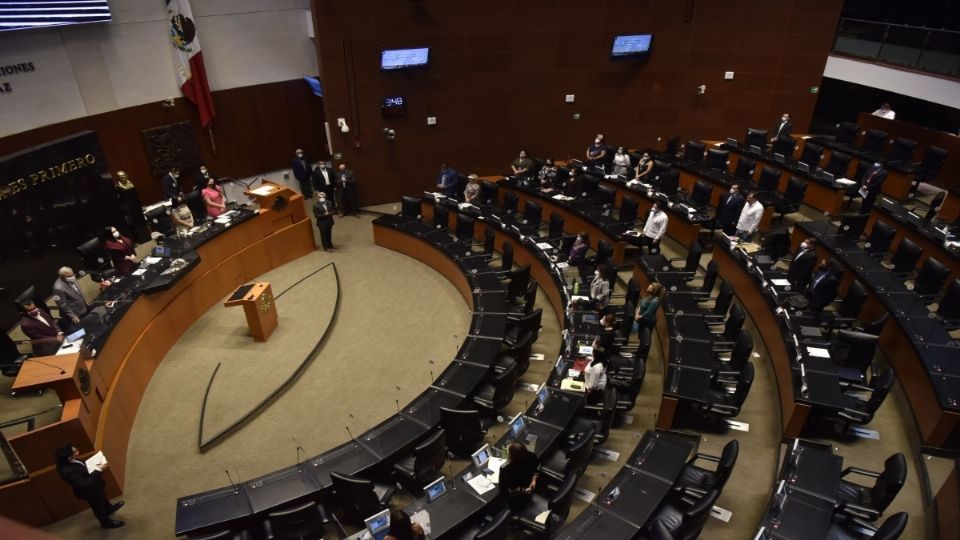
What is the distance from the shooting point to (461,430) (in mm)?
7836

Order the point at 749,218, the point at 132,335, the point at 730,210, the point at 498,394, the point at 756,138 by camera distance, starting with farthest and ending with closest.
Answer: the point at 756,138 < the point at 730,210 < the point at 749,218 < the point at 132,335 < the point at 498,394

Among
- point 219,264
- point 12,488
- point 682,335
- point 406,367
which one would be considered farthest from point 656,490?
point 219,264

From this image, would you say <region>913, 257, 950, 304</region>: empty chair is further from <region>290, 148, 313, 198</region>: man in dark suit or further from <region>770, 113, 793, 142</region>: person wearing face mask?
<region>290, 148, 313, 198</region>: man in dark suit

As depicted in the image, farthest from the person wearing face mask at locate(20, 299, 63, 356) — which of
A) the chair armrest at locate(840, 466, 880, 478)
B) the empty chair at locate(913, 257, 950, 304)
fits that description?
the empty chair at locate(913, 257, 950, 304)

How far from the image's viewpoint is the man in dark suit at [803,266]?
400 inches

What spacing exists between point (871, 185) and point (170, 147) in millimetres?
16886

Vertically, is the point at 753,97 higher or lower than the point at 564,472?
higher

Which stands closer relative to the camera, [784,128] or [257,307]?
[257,307]

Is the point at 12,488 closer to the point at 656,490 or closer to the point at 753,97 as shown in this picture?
the point at 656,490

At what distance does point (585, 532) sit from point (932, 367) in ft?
17.8

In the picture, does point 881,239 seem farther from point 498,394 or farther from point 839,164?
point 498,394

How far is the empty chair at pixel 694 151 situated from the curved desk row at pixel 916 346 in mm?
5441

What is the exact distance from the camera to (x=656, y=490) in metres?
6.76

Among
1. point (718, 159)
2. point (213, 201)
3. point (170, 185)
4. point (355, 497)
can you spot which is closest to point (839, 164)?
point (718, 159)
